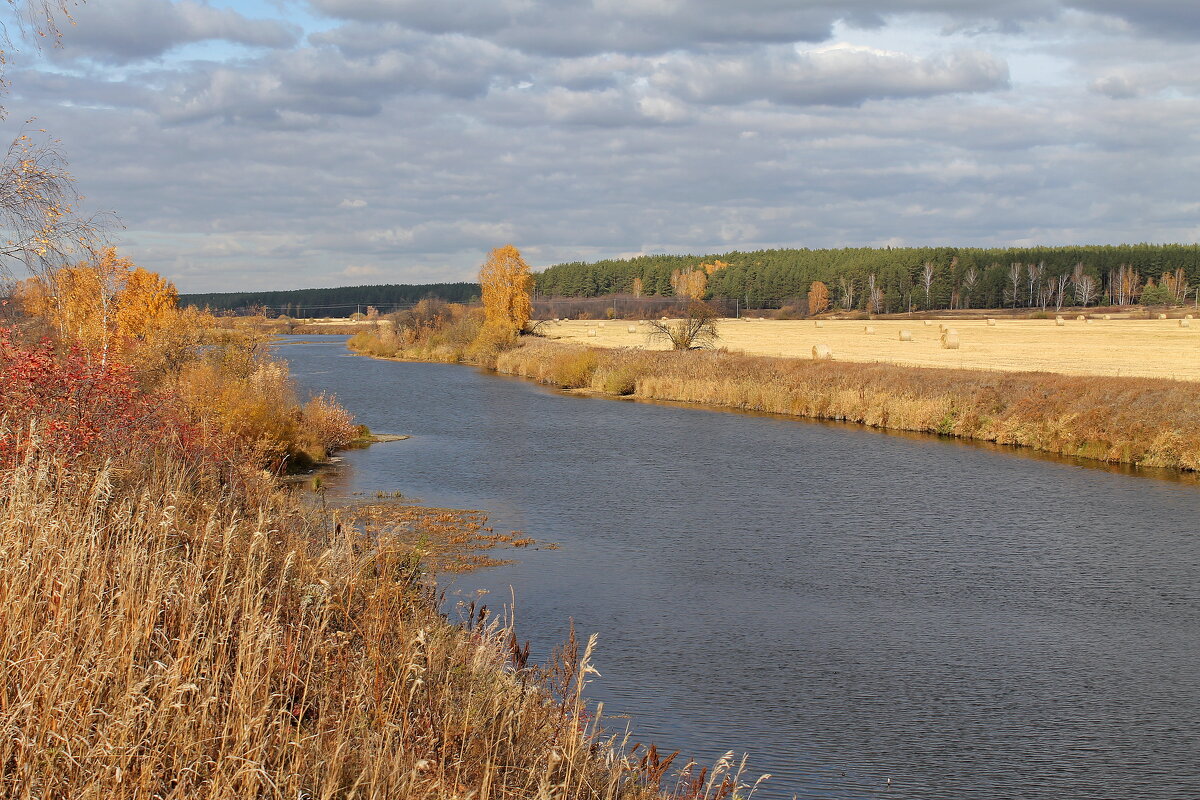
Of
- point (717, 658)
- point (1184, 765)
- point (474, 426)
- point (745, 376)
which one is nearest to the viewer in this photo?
point (1184, 765)

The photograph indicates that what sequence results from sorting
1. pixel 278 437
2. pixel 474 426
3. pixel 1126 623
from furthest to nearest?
1. pixel 474 426
2. pixel 278 437
3. pixel 1126 623

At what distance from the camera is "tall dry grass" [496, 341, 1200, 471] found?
25641 mm

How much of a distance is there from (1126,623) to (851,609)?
137 inches

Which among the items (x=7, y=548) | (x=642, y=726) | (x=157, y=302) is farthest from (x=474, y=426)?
(x=7, y=548)

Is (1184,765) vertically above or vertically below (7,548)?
below

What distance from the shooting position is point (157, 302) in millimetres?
37625

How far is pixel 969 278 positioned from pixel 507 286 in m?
75.7

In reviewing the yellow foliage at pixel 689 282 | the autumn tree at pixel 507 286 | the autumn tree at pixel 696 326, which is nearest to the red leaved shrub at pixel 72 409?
the autumn tree at pixel 696 326

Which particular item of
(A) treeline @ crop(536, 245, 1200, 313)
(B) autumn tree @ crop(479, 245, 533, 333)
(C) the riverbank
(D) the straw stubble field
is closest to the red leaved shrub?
(C) the riverbank

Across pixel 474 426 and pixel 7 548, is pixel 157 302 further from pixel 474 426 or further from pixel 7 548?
pixel 7 548

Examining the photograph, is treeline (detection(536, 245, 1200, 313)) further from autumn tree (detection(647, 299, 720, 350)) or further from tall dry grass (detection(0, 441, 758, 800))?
tall dry grass (detection(0, 441, 758, 800))

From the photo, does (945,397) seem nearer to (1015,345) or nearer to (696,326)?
(696,326)

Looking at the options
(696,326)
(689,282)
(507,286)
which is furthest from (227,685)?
(689,282)

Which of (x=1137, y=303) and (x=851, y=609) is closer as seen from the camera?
(x=851, y=609)
